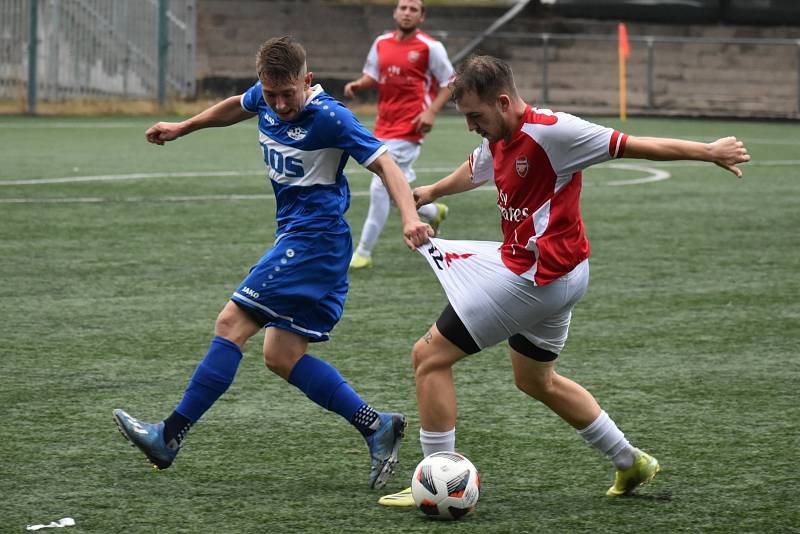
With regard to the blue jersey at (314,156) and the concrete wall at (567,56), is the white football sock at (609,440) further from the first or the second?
the concrete wall at (567,56)

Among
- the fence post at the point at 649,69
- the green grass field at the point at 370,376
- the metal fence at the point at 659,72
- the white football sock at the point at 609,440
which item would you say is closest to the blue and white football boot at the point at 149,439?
the green grass field at the point at 370,376

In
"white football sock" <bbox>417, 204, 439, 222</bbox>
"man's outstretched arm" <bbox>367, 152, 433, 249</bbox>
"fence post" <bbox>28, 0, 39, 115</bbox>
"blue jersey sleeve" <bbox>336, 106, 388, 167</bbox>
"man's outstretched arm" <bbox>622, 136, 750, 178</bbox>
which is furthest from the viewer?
"fence post" <bbox>28, 0, 39, 115</bbox>

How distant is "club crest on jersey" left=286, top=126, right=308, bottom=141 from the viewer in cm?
533

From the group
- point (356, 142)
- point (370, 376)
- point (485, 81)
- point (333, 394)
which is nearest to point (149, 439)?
point (333, 394)

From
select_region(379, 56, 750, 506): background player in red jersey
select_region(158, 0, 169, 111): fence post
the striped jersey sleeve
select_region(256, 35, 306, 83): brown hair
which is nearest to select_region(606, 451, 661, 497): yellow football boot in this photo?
select_region(379, 56, 750, 506): background player in red jersey

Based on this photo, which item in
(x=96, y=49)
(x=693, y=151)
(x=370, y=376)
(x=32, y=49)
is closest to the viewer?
(x=693, y=151)

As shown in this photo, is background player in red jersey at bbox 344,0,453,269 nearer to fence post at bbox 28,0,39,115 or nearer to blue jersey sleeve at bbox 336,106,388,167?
blue jersey sleeve at bbox 336,106,388,167

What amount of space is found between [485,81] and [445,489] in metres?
1.40

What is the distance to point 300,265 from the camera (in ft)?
17.3

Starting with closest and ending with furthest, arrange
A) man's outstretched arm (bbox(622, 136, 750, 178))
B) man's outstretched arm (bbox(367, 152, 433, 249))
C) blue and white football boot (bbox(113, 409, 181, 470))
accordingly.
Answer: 1. man's outstretched arm (bbox(622, 136, 750, 178))
2. man's outstretched arm (bbox(367, 152, 433, 249))
3. blue and white football boot (bbox(113, 409, 181, 470))

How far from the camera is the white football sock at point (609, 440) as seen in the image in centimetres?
504

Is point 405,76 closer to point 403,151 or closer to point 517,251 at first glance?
point 403,151

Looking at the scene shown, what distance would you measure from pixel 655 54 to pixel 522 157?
28.9 m

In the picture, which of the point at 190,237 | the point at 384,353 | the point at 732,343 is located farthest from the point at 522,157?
the point at 190,237
